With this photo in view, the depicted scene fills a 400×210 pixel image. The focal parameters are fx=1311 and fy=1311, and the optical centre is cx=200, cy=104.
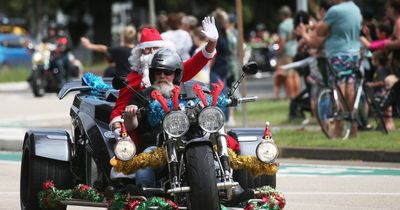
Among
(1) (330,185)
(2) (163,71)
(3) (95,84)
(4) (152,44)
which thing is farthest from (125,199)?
(1) (330,185)

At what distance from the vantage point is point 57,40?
33031mm

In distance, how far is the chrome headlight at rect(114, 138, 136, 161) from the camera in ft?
29.3

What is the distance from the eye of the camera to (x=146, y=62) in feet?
33.1

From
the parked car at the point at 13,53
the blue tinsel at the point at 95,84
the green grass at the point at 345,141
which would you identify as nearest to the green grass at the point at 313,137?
the green grass at the point at 345,141

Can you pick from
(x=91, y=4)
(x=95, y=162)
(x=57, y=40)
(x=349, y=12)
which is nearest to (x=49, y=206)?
(x=95, y=162)

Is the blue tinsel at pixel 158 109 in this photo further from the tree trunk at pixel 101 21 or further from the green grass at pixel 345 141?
the tree trunk at pixel 101 21

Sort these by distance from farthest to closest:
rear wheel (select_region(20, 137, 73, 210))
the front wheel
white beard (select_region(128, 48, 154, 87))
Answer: rear wheel (select_region(20, 137, 73, 210))
white beard (select_region(128, 48, 154, 87))
the front wheel

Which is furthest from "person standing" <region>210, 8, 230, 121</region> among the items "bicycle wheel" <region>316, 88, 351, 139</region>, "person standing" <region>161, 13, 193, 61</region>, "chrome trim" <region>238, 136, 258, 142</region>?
"chrome trim" <region>238, 136, 258, 142</region>

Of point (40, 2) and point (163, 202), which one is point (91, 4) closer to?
point (40, 2)

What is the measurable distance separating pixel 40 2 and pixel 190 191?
5004 cm

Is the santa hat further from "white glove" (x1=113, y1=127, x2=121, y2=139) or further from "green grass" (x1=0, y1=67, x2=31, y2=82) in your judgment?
"green grass" (x1=0, y1=67, x2=31, y2=82)

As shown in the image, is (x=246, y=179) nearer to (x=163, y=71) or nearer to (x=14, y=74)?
(x=163, y=71)

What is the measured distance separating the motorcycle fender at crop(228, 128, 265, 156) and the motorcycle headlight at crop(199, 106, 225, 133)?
0.73 meters

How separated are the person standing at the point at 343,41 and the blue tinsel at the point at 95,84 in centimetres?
595
